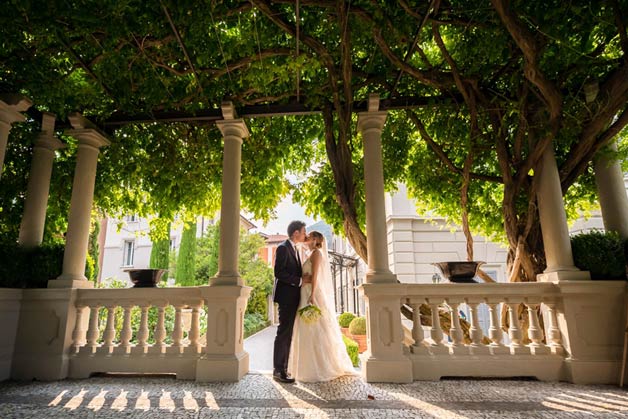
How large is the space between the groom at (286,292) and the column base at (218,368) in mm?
448

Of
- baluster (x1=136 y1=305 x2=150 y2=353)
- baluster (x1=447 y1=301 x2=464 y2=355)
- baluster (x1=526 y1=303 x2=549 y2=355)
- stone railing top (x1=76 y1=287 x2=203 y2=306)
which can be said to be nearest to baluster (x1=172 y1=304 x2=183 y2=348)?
stone railing top (x1=76 y1=287 x2=203 y2=306)

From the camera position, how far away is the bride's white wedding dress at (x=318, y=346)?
13.2 ft

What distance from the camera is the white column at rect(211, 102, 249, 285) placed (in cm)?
440

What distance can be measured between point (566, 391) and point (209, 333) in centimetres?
379

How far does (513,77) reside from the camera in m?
4.27

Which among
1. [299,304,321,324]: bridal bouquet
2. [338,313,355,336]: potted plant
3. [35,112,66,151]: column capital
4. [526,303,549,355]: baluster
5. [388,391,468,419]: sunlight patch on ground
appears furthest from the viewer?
[338,313,355,336]: potted plant

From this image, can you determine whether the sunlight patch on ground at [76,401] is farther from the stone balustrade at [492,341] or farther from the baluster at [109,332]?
the stone balustrade at [492,341]

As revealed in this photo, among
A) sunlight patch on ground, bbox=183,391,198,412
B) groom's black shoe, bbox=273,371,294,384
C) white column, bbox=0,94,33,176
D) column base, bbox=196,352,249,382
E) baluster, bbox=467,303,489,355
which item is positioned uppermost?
white column, bbox=0,94,33,176

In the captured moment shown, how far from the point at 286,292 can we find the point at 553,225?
129 inches

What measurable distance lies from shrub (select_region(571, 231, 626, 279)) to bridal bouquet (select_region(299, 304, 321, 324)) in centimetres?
309

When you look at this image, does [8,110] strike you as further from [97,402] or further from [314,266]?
[314,266]

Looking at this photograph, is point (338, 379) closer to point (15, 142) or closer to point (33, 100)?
point (33, 100)

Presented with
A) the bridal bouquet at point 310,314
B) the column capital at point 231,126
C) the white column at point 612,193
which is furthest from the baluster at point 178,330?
the white column at point 612,193

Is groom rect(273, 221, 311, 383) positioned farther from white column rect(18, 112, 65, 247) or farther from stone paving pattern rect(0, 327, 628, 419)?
white column rect(18, 112, 65, 247)
